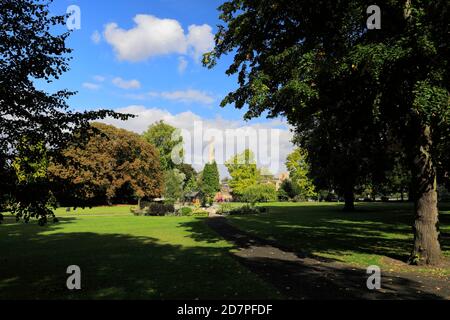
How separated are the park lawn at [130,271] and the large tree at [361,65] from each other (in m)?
5.48

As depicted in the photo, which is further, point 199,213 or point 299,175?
point 299,175

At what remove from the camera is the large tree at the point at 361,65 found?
31.6 ft

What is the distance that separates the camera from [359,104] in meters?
12.9

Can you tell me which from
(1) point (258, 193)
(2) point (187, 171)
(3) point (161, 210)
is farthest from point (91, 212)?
(2) point (187, 171)

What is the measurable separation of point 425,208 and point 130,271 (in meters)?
9.41

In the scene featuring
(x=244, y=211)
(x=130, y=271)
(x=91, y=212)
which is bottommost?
(x=91, y=212)

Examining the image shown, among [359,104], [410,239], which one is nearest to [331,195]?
[410,239]

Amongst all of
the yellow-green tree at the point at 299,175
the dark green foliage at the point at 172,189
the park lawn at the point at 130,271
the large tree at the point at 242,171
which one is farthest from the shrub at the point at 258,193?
the park lawn at the point at 130,271

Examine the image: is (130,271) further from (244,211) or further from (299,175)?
(299,175)

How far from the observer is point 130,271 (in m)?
11.1

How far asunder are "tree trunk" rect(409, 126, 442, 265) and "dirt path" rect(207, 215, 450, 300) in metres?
1.84

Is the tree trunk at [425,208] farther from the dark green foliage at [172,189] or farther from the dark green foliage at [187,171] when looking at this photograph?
the dark green foliage at [187,171]

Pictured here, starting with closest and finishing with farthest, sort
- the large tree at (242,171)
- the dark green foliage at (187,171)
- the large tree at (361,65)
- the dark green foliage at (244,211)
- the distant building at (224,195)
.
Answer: the large tree at (361,65) → the dark green foliage at (244,211) → the large tree at (242,171) → the dark green foliage at (187,171) → the distant building at (224,195)

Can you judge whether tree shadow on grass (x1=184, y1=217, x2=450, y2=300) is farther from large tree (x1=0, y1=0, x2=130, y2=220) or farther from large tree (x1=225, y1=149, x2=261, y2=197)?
large tree (x1=225, y1=149, x2=261, y2=197)
